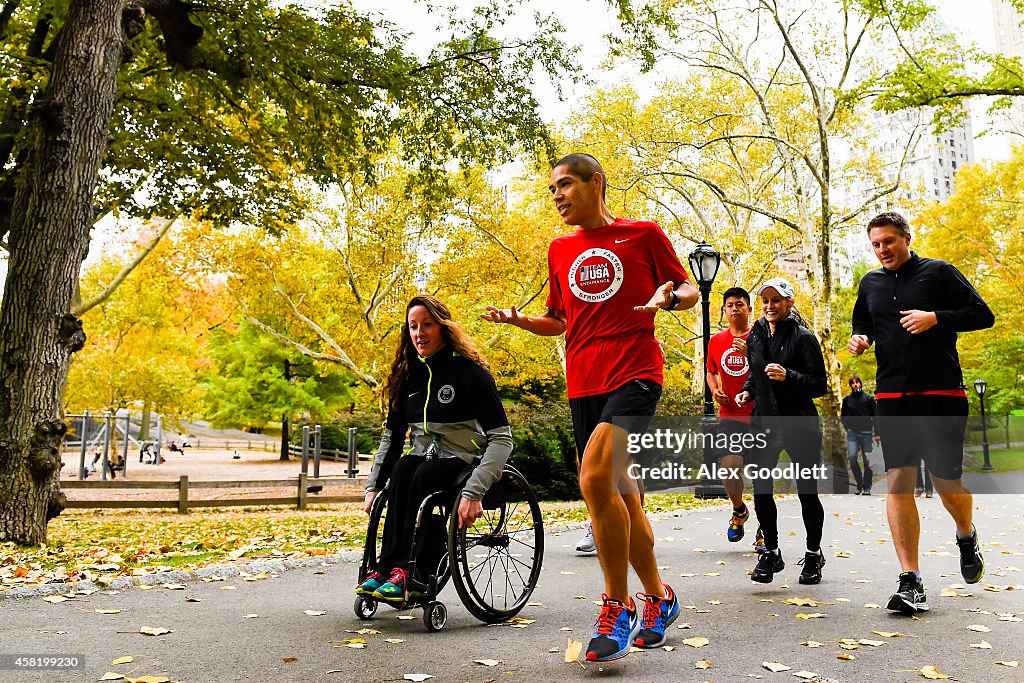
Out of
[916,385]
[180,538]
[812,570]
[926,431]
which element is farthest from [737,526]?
[180,538]

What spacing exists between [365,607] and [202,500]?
493 inches

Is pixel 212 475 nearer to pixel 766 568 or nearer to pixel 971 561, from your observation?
pixel 766 568

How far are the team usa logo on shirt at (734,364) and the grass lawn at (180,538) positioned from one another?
13.0 ft

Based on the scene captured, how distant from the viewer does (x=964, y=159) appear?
143ft

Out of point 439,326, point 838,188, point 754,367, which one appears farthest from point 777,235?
point 439,326

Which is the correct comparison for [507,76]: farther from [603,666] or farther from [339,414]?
[339,414]

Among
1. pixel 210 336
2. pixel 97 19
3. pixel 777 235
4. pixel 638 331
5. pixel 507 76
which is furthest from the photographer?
pixel 210 336

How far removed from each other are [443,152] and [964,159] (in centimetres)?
3930

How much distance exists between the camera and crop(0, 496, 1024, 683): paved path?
11.6 feet

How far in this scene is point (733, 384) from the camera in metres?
7.50

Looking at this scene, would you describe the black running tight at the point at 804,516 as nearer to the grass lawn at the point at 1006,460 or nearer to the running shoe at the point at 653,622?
the running shoe at the point at 653,622

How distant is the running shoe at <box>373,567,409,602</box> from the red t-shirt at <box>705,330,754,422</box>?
3.75 metres

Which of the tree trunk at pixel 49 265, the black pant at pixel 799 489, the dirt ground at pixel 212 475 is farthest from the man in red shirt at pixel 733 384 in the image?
the dirt ground at pixel 212 475

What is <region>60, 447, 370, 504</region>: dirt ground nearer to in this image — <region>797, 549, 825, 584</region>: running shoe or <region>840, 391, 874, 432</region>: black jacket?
<region>840, 391, 874, 432</region>: black jacket
